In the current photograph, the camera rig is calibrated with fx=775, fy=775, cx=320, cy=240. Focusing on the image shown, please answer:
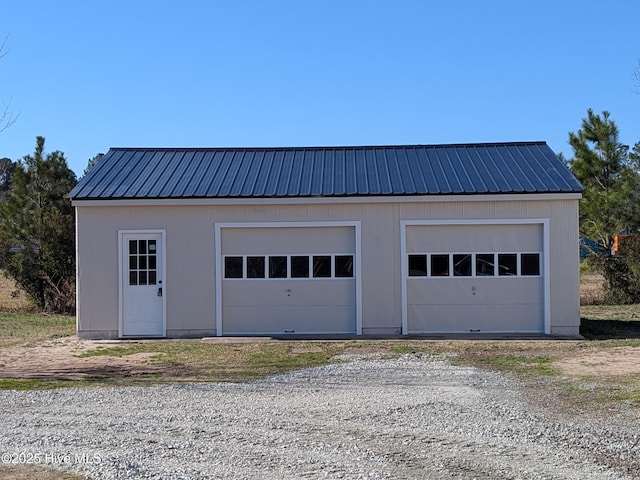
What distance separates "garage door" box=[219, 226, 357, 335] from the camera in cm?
1591

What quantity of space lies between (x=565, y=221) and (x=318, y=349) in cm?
567

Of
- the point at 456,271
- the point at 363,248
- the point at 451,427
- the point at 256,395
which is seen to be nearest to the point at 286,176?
the point at 363,248

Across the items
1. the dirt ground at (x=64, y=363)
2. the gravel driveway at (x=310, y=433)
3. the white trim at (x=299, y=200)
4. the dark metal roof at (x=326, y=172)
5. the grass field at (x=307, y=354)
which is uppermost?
the dark metal roof at (x=326, y=172)

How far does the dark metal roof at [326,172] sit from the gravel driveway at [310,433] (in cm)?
664

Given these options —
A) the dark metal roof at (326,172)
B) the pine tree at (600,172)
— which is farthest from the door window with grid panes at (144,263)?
the pine tree at (600,172)

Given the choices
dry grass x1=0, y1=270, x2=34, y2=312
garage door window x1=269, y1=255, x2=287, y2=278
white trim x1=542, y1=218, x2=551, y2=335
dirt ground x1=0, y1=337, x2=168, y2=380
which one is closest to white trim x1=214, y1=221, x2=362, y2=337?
garage door window x1=269, y1=255, x2=287, y2=278

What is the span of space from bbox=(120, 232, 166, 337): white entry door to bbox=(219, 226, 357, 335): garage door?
4.33ft

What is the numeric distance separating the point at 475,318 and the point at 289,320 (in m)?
3.81

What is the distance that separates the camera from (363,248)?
1575 cm

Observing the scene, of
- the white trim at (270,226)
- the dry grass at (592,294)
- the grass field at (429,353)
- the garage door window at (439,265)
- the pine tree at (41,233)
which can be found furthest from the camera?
the dry grass at (592,294)

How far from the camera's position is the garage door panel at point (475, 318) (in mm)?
15750

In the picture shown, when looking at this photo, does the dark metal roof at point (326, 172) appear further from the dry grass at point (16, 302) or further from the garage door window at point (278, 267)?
the dry grass at point (16, 302)

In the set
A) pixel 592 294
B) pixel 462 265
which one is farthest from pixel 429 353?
pixel 592 294

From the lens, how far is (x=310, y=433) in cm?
710
